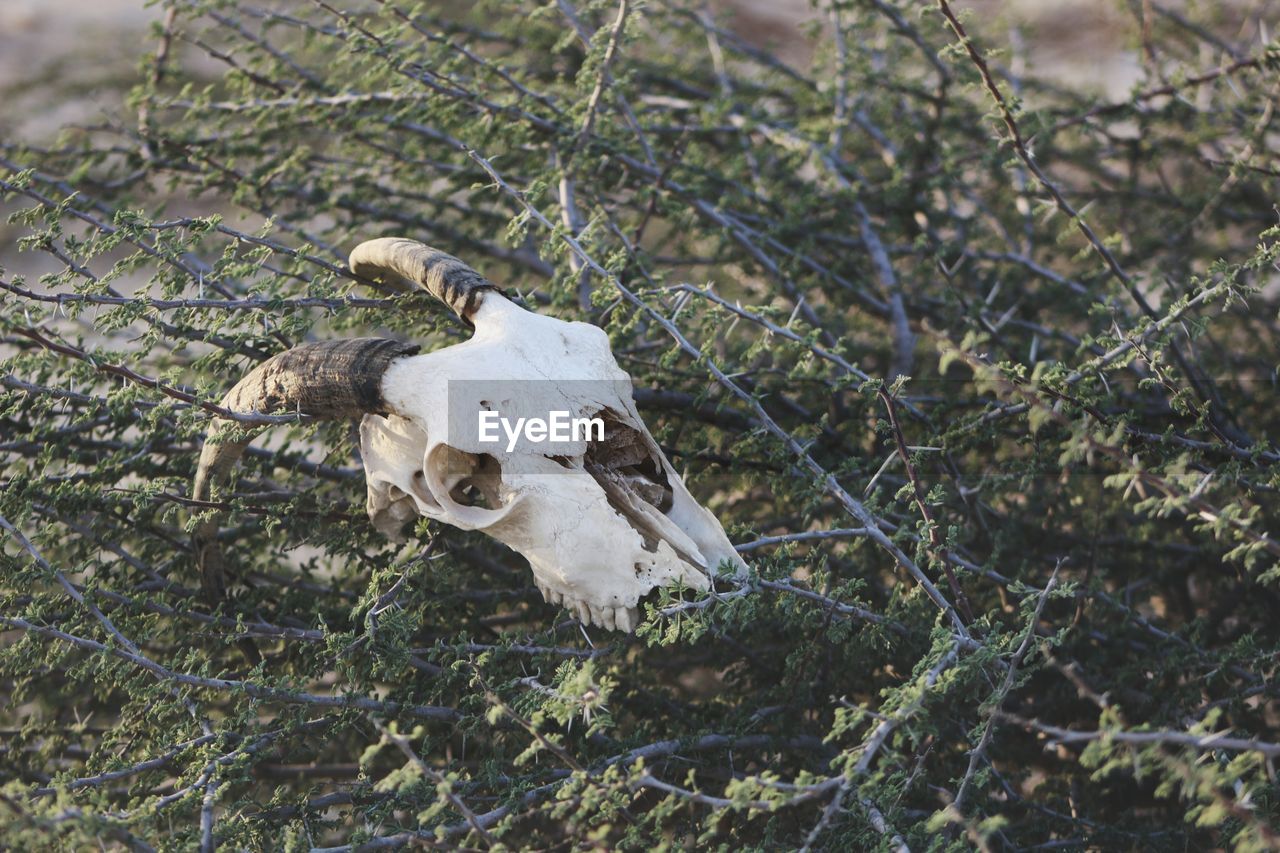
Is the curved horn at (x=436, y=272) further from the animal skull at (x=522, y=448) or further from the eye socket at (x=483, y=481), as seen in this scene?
the eye socket at (x=483, y=481)

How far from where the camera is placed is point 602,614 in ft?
8.00

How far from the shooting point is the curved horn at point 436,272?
2.67 meters

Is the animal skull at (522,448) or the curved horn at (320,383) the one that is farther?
the curved horn at (320,383)

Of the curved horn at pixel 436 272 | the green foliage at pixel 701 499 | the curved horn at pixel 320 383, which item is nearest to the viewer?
the green foliage at pixel 701 499

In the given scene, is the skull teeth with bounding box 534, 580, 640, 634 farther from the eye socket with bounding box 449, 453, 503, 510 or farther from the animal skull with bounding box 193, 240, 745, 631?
the eye socket with bounding box 449, 453, 503, 510

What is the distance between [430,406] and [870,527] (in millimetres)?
973

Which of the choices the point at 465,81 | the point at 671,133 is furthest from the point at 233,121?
the point at 671,133

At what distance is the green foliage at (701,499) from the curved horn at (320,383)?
109 mm

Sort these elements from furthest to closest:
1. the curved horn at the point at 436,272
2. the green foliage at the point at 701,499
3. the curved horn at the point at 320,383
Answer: the curved horn at the point at 436,272 → the curved horn at the point at 320,383 → the green foliage at the point at 701,499

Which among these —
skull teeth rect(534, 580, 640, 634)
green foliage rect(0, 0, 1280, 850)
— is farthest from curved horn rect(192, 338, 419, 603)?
skull teeth rect(534, 580, 640, 634)

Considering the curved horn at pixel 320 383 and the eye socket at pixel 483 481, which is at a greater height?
the curved horn at pixel 320 383

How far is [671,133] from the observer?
455 centimetres

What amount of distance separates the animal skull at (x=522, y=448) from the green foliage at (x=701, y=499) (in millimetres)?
135

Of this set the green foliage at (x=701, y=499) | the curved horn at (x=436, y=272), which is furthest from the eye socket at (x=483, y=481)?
the curved horn at (x=436, y=272)
